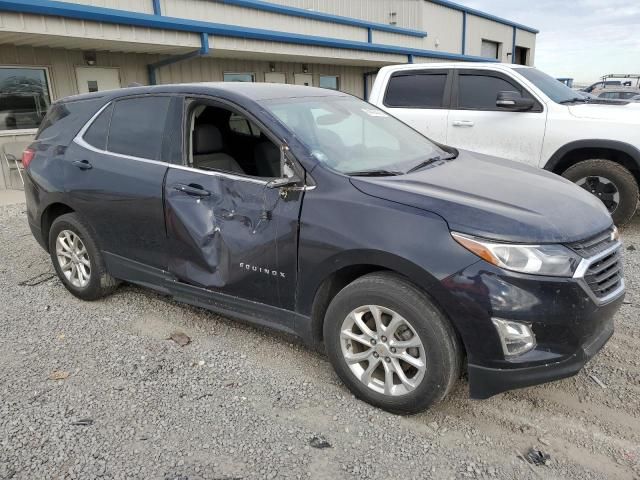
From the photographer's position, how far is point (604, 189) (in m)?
5.86

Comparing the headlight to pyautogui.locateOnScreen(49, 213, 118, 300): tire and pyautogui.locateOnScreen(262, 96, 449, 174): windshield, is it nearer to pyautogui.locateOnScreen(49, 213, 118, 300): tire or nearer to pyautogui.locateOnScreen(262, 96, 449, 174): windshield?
pyautogui.locateOnScreen(262, 96, 449, 174): windshield

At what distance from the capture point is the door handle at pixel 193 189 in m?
3.35

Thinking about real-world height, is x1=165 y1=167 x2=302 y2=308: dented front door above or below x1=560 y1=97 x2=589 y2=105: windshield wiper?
below

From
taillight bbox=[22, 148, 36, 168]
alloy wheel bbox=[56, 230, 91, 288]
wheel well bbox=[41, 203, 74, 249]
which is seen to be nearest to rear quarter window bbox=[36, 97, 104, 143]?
taillight bbox=[22, 148, 36, 168]

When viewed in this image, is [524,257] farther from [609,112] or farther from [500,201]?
[609,112]

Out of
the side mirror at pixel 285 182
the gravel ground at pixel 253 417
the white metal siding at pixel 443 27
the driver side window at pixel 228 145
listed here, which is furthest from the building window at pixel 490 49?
the side mirror at pixel 285 182

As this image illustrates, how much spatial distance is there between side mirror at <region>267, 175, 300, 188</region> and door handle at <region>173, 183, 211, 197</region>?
1.73 ft

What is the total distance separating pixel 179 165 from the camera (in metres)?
3.53

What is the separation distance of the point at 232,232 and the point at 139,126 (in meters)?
1.27

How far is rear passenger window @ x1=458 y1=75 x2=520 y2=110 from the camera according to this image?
6531 millimetres

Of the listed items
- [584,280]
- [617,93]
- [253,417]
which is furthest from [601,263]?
[617,93]

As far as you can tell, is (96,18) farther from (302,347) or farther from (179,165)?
(302,347)

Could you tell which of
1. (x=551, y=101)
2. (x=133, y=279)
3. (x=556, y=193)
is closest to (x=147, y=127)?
(x=133, y=279)

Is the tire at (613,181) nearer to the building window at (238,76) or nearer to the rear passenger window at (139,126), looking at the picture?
the rear passenger window at (139,126)
